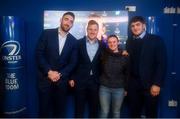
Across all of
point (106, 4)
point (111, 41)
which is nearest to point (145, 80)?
point (111, 41)

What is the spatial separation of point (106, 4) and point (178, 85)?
5.62ft

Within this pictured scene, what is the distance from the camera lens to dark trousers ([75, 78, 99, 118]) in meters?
3.32

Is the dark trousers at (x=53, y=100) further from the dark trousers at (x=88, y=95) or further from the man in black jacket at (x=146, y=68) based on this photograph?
the man in black jacket at (x=146, y=68)

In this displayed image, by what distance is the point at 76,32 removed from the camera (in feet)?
12.2

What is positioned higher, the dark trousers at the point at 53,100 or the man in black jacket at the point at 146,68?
the man in black jacket at the point at 146,68

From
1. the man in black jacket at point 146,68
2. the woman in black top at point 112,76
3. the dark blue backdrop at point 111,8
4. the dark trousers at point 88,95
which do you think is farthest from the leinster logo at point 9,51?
the man in black jacket at point 146,68

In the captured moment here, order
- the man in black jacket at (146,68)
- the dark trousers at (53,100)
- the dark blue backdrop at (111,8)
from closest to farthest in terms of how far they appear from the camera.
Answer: the man in black jacket at (146,68) < the dark trousers at (53,100) < the dark blue backdrop at (111,8)

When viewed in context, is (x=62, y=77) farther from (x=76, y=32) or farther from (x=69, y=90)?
(x=76, y=32)

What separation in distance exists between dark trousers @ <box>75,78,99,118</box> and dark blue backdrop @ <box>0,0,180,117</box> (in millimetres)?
590

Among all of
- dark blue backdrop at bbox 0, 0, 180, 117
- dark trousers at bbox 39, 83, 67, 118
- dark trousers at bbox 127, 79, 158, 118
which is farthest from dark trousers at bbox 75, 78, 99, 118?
dark blue backdrop at bbox 0, 0, 180, 117

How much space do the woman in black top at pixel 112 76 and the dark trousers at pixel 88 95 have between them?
0.08 meters

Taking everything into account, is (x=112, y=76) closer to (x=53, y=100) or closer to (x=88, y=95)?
(x=88, y=95)

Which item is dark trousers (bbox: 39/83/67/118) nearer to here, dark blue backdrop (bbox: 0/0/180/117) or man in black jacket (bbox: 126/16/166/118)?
dark blue backdrop (bbox: 0/0/180/117)

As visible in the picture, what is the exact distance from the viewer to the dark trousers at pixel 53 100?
3.31m
